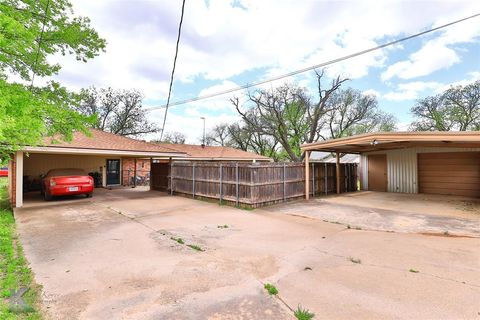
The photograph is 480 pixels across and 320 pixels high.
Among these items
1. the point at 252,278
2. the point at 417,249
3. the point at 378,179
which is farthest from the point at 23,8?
the point at 378,179

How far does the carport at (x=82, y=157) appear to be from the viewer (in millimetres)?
9289

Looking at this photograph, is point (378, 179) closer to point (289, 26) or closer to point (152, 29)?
point (289, 26)

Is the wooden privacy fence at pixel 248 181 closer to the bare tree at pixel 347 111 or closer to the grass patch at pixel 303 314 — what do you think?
the grass patch at pixel 303 314

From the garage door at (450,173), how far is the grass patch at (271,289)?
524 inches

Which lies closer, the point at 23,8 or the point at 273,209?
the point at 23,8

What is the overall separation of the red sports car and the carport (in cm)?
87

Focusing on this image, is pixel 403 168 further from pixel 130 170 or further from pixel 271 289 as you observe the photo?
pixel 130 170

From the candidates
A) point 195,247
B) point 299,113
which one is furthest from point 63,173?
point 299,113

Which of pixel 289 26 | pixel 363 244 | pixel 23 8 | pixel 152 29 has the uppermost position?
pixel 289 26

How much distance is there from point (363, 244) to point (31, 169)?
17642 mm

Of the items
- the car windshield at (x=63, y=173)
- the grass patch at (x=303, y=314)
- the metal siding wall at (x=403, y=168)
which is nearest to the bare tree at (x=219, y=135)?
the metal siding wall at (x=403, y=168)

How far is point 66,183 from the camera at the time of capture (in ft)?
33.6

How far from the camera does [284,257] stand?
4.12m

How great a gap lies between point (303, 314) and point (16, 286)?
3476 millimetres
